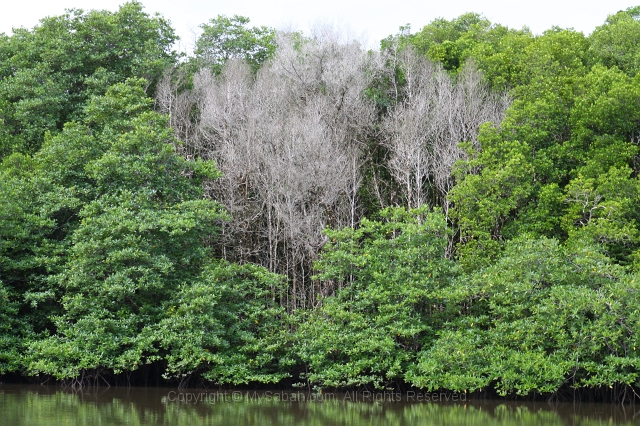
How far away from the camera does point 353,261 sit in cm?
2544

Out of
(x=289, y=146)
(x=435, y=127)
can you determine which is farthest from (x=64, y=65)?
(x=435, y=127)

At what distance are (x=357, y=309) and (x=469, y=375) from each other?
4.54 metres

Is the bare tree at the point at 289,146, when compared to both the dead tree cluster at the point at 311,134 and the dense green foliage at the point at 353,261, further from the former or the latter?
the dense green foliage at the point at 353,261

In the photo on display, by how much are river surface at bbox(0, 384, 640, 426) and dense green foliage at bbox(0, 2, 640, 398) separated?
74 centimetres

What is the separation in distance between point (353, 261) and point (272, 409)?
637 centimetres

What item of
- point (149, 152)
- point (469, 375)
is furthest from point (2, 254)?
point (469, 375)

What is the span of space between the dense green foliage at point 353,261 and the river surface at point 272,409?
74 cm

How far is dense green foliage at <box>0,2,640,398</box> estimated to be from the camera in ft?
75.4

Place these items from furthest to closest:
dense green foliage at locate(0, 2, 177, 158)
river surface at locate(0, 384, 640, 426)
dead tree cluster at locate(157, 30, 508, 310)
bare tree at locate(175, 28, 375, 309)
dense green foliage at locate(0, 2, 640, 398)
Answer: dense green foliage at locate(0, 2, 177, 158) < dead tree cluster at locate(157, 30, 508, 310) < bare tree at locate(175, 28, 375, 309) < dense green foliage at locate(0, 2, 640, 398) < river surface at locate(0, 384, 640, 426)

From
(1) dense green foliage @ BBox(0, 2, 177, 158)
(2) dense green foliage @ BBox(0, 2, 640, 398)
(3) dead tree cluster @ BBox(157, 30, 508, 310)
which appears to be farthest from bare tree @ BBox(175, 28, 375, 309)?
(1) dense green foliage @ BBox(0, 2, 177, 158)

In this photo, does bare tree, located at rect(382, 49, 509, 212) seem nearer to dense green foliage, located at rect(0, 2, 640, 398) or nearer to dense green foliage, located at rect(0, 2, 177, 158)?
dense green foliage, located at rect(0, 2, 640, 398)

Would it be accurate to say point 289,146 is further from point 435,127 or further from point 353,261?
point 353,261

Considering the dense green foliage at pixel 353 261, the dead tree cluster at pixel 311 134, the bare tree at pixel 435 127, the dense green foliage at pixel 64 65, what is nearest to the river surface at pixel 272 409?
the dense green foliage at pixel 353 261

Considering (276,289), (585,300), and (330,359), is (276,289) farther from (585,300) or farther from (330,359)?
(585,300)
